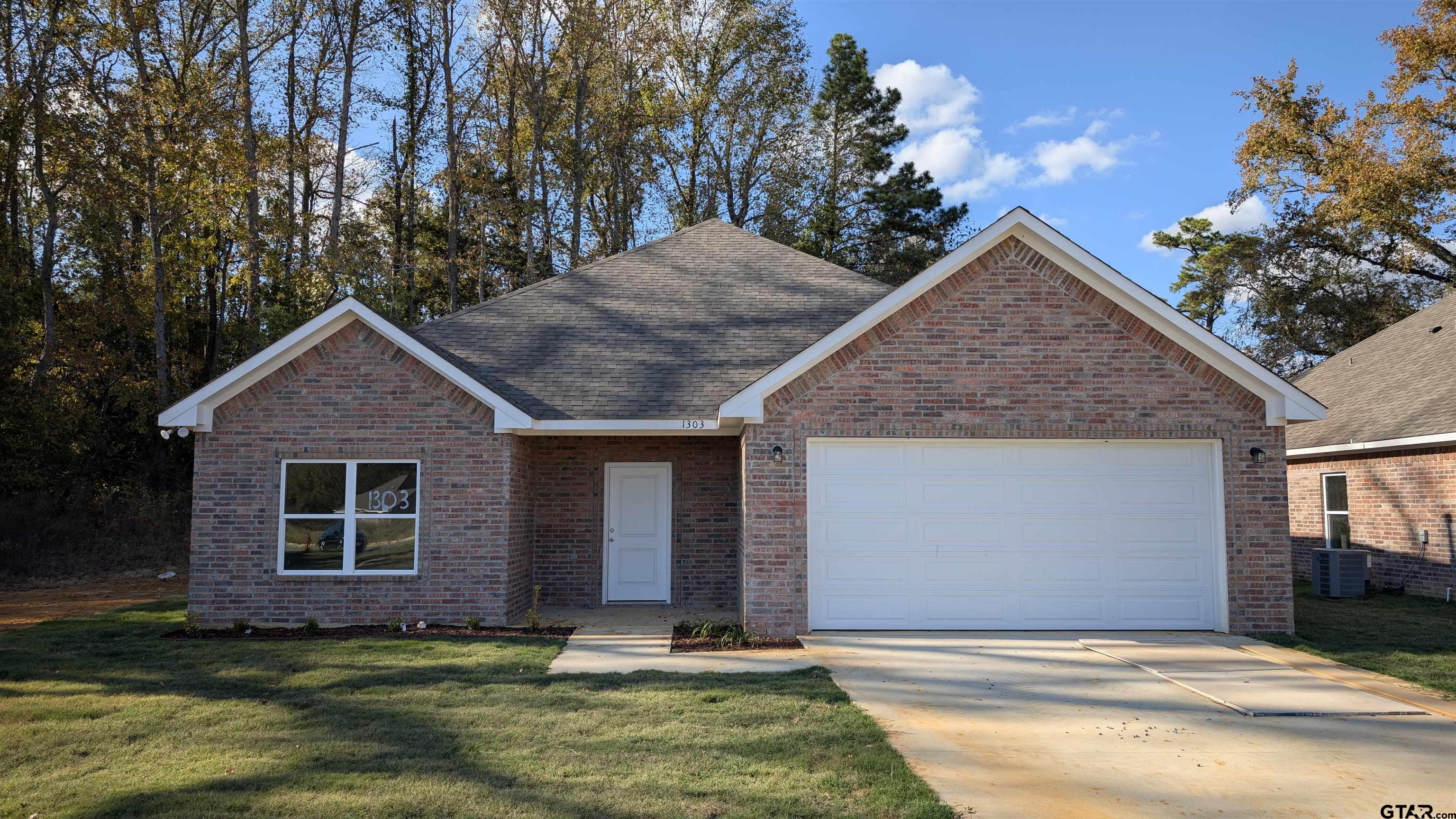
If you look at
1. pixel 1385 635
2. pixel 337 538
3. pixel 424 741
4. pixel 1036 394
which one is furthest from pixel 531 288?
pixel 1385 635

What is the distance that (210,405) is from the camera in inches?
451

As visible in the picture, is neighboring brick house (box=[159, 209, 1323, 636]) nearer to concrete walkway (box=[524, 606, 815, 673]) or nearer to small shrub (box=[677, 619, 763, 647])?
small shrub (box=[677, 619, 763, 647])

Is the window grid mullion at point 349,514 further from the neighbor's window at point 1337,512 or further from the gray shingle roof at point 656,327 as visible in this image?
the neighbor's window at point 1337,512

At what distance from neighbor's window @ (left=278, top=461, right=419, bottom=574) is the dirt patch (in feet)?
14.4

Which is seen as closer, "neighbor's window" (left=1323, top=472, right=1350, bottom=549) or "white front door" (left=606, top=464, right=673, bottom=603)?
"white front door" (left=606, top=464, right=673, bottom=603)

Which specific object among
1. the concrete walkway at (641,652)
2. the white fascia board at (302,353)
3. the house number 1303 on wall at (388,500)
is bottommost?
the concrete walkway at (641,652)

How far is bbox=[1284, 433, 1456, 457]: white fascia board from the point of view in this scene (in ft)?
44.4

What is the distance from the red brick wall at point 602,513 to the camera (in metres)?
13.4

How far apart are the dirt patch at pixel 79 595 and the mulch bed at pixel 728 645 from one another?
943cm

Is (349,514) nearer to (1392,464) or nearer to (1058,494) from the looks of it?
(1058,494)

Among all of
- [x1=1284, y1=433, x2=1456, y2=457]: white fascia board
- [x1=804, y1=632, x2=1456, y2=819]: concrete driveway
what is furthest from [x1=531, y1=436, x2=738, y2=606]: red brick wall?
[x1=1284, y1=433, x2=1456, y2=457]: white fascia board

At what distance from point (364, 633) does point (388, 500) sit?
1.71m

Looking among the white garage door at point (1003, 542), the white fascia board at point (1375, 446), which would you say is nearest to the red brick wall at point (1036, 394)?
the white garage door at point (1003, 542)

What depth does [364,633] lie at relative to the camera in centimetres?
1095
